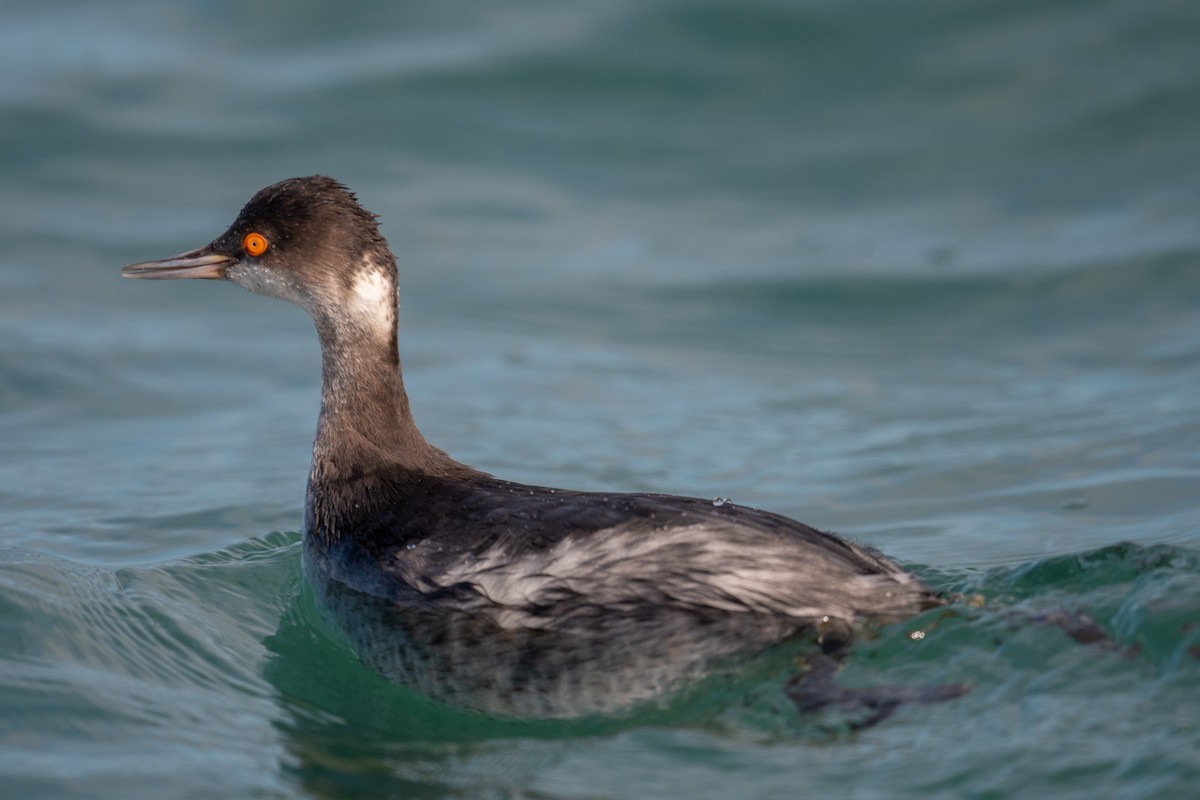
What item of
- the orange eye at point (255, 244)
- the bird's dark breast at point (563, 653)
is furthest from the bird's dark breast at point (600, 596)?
the orange eye at point (255, 244)

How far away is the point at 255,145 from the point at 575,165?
3.03 metres

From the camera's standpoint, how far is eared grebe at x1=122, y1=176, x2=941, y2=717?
5535 millimetres

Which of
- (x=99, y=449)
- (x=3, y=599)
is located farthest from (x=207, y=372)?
(x=3, y=599)

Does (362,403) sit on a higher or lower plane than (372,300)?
lower

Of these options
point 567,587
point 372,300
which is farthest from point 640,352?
point 567,587

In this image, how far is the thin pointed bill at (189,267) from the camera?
24.0ft

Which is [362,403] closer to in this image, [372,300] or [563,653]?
[372,300]

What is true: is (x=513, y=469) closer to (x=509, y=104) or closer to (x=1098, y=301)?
(x=1098, y=301)

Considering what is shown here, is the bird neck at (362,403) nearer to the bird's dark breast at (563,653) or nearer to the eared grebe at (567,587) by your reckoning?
the eared grebe at (567,587)

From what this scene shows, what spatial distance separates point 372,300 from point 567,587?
2.04m

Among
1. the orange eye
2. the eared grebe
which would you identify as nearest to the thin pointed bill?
the orange eye

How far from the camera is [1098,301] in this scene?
38.1ft

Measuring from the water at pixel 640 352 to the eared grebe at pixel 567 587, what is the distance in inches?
6.2

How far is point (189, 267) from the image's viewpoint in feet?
24.2
